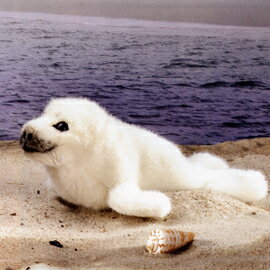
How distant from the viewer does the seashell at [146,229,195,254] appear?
114cm

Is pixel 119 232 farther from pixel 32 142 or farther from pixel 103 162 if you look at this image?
pixel 32 142

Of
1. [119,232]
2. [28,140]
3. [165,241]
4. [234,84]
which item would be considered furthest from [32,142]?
[234,84]

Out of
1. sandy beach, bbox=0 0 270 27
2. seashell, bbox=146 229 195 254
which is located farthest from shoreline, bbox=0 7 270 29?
seashell, bbox=146 229 195 254

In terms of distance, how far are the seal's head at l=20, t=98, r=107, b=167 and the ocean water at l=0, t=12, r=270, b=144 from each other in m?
0.60

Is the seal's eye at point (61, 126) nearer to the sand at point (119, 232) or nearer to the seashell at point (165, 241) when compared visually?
the sand at point (119, 232)

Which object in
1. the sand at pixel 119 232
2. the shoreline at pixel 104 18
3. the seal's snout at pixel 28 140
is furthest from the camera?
the shoreline at pixel 104 18

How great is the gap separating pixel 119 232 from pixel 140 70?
0.98 meters

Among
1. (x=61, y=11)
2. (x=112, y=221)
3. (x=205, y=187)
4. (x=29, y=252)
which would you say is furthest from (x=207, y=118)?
(x=29, y=252)

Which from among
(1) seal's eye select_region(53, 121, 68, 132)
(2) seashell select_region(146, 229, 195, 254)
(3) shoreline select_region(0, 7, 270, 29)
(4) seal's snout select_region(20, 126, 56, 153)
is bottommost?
(2) seashell select_region(146, 229, 195, 254)

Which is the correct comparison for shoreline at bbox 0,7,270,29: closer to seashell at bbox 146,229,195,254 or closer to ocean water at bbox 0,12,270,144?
ocean water at bbox 0,12,270,144

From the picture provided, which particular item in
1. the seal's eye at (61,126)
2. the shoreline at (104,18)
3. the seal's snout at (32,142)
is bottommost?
the seal's snout at (32,142)

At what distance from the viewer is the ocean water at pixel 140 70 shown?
6.79 feet

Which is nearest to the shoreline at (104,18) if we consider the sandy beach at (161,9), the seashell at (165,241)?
the sandy beach at (161,9)

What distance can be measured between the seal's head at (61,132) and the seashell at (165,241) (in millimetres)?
402
